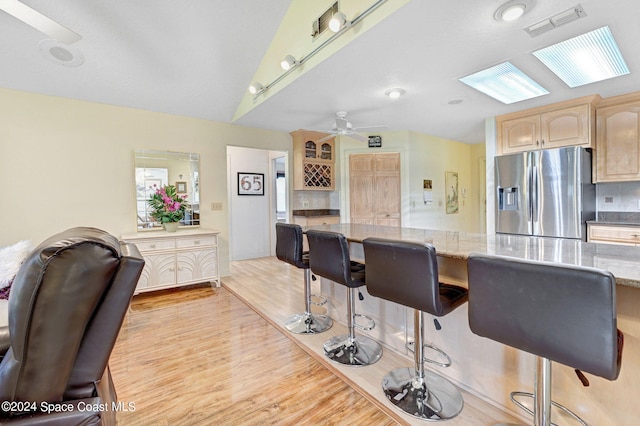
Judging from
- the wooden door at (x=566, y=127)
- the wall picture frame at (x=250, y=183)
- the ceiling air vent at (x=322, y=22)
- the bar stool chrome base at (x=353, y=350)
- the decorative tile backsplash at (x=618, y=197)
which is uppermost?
the ceiling air vent at (x=322, y=22)

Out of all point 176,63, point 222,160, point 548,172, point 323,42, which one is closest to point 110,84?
point 176,63

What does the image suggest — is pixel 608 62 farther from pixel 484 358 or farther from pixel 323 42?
pixel 484 358

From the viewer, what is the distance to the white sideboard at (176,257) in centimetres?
344

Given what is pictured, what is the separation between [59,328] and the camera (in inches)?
31.9

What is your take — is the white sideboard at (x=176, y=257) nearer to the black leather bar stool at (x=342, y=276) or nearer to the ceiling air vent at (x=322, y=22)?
the black leather bar stool at (x=342, y=276)

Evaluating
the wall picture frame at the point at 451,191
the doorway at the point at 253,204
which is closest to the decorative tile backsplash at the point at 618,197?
the wall picture frame at the point at 451,191

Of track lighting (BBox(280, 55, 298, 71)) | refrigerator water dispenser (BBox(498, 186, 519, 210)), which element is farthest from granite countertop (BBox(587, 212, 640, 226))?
track lighting (BBox(280, 55, 298, 71))

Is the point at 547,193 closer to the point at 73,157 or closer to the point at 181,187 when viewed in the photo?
the point at 181,187

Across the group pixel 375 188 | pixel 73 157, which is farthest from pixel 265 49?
pixel 375 188

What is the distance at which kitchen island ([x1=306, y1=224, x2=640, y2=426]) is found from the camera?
118 cm

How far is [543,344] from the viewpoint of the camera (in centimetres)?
100

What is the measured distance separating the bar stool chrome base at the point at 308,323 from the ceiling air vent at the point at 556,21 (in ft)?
9.04

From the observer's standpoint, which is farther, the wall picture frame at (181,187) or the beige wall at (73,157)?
the wall picture frame at (181,187)

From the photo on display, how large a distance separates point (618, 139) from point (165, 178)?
5.48 meters
